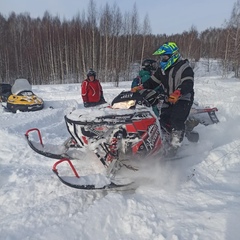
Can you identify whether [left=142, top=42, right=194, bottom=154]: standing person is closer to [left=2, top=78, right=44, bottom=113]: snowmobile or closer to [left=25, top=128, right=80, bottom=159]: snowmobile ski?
[left=25, top=128, right=80, bottom=159]: snowmobile ski

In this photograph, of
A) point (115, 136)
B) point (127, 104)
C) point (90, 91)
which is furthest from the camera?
point (90, 91)

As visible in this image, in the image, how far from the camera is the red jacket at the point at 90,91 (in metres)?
7.17

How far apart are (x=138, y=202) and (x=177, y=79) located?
208cm

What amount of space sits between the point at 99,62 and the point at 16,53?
1267 cm

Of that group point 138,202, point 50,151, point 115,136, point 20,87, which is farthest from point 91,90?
point 20,87

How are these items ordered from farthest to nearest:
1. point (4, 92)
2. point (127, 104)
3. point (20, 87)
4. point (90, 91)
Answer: point (4, 92) < point (20, 87) < point (90, 91) < point (127, 104)

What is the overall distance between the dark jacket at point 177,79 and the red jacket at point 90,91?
3.04 metres

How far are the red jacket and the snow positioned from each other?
2.92 metres

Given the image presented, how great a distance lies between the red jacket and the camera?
717cm

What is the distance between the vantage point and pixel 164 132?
416 cm

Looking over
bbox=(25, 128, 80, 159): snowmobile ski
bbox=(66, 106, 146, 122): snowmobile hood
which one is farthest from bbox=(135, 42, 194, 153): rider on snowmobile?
bbox=(25, 128, 80, 159): snowmobile ski

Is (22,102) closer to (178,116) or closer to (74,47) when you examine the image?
(178,116)

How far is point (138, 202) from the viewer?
277cm

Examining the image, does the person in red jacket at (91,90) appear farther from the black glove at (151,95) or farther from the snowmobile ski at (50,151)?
the snowmobile ski at (50,151)
